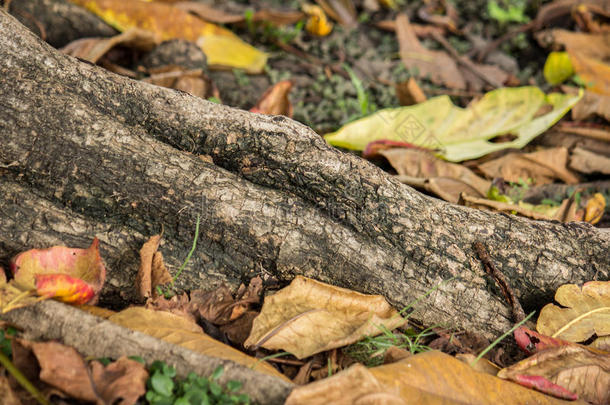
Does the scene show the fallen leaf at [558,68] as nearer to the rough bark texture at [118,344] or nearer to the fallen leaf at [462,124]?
the fallen leaf at [462,124]

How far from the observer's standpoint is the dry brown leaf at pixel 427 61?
3.73 meters

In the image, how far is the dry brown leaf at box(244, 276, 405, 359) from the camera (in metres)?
1.58

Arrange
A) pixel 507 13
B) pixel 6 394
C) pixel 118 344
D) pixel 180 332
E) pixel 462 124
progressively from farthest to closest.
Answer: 1. pixel 507 13
2. pixel 462 124
3. pixel 180 332
4. pixel 118 344
5. pixel 6 394

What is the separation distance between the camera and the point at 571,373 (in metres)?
1.62

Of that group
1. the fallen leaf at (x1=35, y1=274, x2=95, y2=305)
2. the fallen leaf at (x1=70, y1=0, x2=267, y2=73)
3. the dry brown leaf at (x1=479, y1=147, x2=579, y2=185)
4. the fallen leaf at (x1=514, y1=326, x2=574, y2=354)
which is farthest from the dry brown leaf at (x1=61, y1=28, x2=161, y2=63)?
the fallen leaf at (x1=514, y1=326, x2=574, y2=354)

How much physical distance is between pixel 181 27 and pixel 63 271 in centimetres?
223

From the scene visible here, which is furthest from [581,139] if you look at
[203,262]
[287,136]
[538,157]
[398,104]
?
[203,262]

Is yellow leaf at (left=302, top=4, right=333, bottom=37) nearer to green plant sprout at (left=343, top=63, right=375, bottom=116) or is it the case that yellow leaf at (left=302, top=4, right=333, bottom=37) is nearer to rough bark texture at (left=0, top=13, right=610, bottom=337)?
green plant sprout at (left=343, top=63, right=375, bottom=116)

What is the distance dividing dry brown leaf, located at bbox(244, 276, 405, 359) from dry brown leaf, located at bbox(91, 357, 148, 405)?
0.36 metres

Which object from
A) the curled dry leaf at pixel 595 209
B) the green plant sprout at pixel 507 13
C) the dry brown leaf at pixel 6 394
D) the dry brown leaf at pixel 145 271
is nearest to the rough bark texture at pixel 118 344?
the dry brown leaf at pixel 6 394

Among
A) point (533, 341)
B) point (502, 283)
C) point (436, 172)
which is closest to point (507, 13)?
point (436, 172)

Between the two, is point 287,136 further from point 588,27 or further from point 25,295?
point 588,27

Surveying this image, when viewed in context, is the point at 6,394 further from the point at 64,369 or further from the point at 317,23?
the point at 317,23

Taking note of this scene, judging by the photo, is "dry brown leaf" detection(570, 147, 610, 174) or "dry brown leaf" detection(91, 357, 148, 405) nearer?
"dry brown leaf" detection(91, 357, 148, 405)
